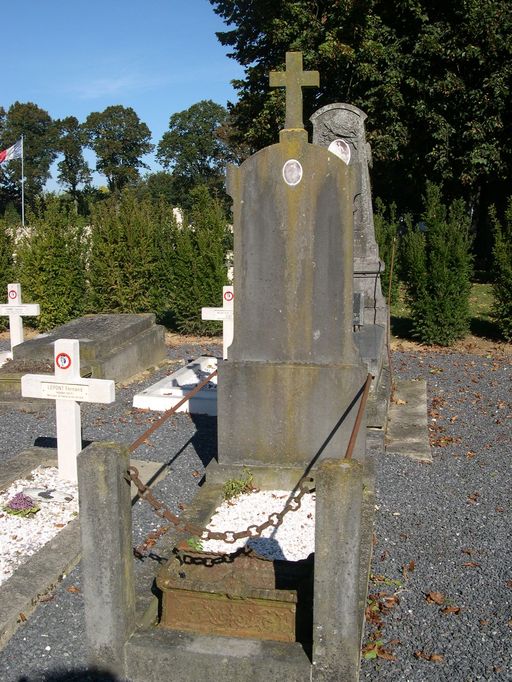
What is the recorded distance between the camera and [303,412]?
5.07m

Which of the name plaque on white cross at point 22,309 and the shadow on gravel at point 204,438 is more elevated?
the name plaque on white cross at point 22,309

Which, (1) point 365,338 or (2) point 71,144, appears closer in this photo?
(1) point 365,338

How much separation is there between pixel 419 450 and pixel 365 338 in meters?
2.24

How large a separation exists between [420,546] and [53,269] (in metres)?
10.7

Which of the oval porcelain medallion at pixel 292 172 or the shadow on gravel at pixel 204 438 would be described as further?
the shadow on gravel at pixel 204 438

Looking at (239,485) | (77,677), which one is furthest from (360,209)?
(77,677)

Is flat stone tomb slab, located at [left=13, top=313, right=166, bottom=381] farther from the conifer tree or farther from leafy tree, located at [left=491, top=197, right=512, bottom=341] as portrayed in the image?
leafy tree, located at [left=491, top=197, right=512, bottom=341]

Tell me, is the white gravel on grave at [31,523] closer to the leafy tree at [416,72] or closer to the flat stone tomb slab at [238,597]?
the flat stone tomb slab at [238,597]

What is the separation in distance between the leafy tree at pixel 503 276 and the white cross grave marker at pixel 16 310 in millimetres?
8328

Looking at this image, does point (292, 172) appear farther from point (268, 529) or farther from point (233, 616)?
point (233, 616)

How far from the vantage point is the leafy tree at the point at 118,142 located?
79.4 meters

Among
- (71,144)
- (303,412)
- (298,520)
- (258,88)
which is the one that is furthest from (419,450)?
(71,144)

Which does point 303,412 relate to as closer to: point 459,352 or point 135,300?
point 459,352

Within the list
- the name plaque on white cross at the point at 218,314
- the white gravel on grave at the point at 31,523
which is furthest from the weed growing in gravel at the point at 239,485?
the name plaque on white cross at the point at 218,314
